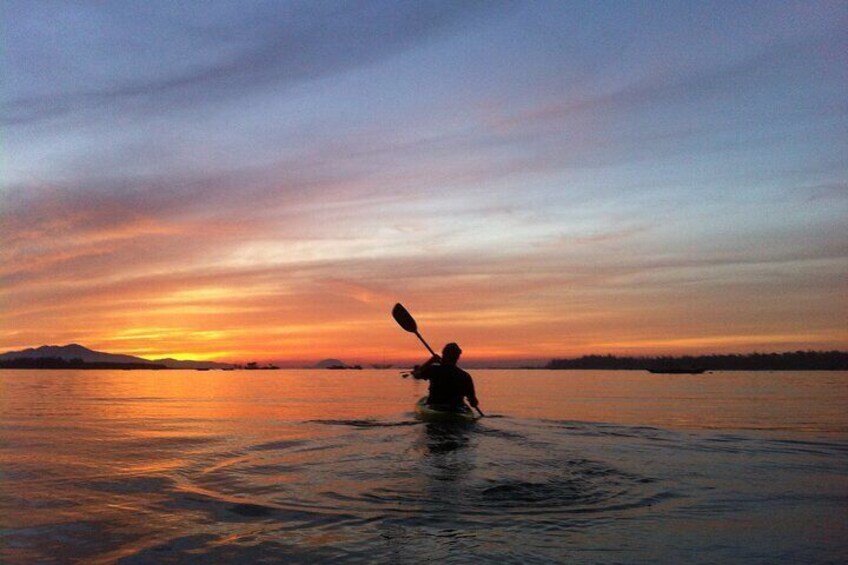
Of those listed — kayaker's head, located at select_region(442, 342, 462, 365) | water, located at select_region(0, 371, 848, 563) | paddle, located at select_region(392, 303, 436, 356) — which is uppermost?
paddle, located at select_region(392, 303, 436, 356)

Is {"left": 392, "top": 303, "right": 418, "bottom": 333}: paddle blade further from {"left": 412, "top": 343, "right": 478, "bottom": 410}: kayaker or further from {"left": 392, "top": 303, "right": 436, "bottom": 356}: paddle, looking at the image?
{"left": 412, "top": 343, "right": 478, "bottom": 410}: kayaker

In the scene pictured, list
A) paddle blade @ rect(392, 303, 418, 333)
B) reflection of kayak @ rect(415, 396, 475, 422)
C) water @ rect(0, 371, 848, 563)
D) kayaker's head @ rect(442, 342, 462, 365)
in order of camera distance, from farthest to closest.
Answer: paddle blade @ rect(392, 303, 418, 333) → reflection of kayak @ rect(415, 396, 475, 422) → kayaker's head @ rect(442, 342, 462, 365) → water @ rect(0, 371, 848, 563)

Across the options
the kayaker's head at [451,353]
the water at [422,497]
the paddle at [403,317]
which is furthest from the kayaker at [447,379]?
the paddle at [403,317]

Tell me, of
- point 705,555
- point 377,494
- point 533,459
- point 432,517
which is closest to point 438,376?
point 533,459

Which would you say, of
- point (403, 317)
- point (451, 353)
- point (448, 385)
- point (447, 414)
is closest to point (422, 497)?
point (451, 353)

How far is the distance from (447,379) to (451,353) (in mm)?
987

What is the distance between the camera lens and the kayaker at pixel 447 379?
59.3ft

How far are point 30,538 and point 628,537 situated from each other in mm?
6824

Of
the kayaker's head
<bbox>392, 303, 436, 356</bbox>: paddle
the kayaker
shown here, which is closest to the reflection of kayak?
the kayaker

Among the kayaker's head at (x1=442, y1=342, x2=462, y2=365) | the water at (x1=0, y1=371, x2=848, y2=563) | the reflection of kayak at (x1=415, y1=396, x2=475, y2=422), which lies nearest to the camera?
the water at (x1=0, y1=371, x2=848, y2=563)

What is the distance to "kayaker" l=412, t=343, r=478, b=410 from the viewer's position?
18062mm

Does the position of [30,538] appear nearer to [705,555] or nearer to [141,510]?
[141,510]

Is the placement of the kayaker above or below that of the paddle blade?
below

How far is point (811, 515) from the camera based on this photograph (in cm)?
812
